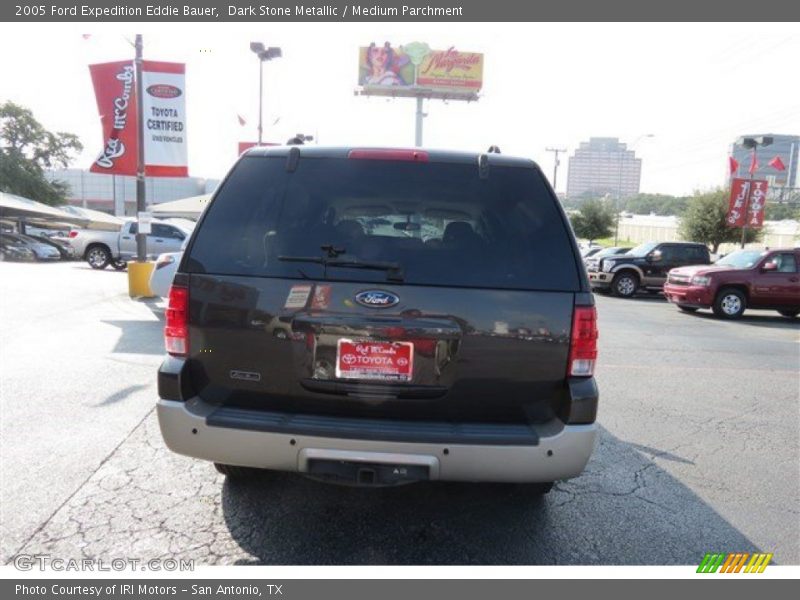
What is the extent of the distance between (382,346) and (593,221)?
51460 mm

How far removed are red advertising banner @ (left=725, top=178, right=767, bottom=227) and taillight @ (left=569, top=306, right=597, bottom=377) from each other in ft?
76.7

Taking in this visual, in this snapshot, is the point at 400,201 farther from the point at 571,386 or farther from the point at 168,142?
the point at 168,142

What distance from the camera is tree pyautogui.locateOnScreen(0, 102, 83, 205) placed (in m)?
54.0

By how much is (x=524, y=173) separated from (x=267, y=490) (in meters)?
2.37

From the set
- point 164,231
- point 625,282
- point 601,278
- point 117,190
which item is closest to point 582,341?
point 601,278

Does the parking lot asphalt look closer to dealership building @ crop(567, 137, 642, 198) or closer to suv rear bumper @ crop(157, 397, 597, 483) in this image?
suv rear bumper @ crop(157, 397, 597, 483)

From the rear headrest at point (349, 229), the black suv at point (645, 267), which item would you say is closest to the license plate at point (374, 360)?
the rear headrest at point (349, 229)

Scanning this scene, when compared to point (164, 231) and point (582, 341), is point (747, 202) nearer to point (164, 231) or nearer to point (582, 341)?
point (164, 231)

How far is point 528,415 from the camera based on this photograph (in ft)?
9.00

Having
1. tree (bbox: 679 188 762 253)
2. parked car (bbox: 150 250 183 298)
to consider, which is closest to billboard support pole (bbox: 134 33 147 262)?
parked car (bbox: 150 250 183 298)

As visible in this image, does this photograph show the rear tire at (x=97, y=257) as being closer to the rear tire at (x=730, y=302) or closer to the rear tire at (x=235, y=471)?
the rear tire at (x=730, y=302)

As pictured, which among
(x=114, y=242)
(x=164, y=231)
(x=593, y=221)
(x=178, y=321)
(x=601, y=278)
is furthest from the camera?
(x=593, y=221)

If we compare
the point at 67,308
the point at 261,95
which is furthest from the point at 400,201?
the point at 261,95

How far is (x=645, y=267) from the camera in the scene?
17875mm
